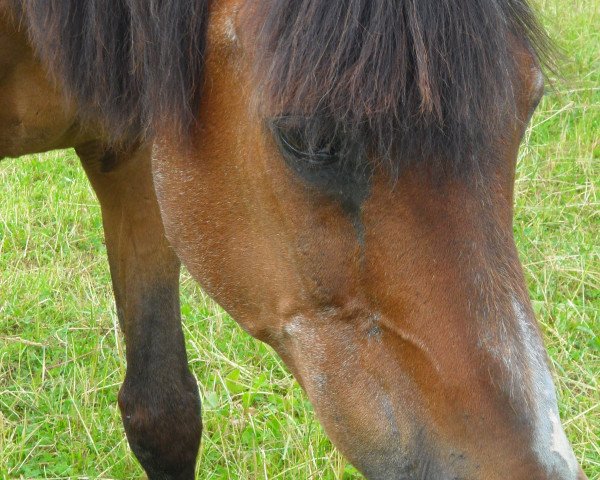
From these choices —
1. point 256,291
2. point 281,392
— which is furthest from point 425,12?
point 281,392

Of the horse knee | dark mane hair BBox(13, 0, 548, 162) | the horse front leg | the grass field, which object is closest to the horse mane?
dark mane hair BBox(13, 0, 548, 162)

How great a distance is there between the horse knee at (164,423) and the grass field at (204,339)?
0.16 m

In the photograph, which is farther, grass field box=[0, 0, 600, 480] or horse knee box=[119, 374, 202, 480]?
grass field box=[0, 0, 600, 480]

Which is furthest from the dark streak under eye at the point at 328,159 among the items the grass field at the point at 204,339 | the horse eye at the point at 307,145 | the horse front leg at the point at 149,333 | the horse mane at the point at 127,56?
the horse front leg at the point at 149,333

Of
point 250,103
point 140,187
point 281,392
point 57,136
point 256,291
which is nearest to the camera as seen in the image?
point 250,103

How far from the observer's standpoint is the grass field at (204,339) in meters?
2.92

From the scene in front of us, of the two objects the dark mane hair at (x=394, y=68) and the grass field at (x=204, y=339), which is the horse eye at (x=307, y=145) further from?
the grass field at (x=204, y=339)

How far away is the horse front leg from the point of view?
2678mm

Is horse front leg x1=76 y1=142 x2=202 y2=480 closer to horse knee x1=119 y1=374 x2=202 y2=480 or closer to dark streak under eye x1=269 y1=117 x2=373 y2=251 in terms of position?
horse knee x1=119 y1=374 x2=202 y2=480

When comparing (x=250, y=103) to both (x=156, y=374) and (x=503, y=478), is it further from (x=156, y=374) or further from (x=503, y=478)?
(x=156, y=374)

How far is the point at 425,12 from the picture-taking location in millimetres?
1492

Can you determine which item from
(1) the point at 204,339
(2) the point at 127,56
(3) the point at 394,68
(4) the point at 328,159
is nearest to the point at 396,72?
(3) the point at 394,68

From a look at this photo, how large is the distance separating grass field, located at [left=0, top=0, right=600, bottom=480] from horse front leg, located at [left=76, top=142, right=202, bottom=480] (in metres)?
0.20

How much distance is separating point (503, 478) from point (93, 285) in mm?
2758
